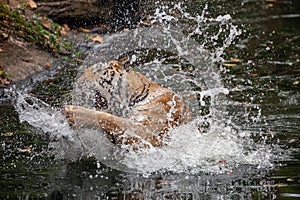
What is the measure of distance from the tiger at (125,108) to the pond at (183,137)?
130 millimetres

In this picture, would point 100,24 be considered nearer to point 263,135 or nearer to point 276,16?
point 276,16

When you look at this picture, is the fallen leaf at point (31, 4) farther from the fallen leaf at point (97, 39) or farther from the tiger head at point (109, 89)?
the tiger head at point (109, 89)

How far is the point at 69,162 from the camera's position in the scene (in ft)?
19.5

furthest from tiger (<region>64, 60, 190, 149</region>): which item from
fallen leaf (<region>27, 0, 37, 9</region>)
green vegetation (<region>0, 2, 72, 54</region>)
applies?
fallen leaf (<region>27, 0, 37, 9</region>)

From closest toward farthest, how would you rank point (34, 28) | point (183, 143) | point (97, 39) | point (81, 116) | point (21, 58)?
point (81, 116), point (183, 143), point (21, 58), point (34, 28), point (97, 39)

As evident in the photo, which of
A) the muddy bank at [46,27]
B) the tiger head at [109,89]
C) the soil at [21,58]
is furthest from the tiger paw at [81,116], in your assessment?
the soil at [21,58]

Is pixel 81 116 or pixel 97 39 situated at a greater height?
pixel 97 39

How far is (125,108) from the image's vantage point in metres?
5.82

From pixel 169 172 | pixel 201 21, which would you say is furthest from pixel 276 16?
pixel 169 172

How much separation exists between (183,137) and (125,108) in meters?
0.72

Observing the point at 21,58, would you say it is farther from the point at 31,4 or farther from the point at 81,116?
the point at 81,116

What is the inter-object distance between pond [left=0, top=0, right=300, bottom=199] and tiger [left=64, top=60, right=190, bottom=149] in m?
0.13

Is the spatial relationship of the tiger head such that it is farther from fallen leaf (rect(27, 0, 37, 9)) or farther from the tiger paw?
fallen leaf (rect(27, 0, 37, 9))

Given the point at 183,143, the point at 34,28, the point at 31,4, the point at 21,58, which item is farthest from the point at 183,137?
the point at 31,4
